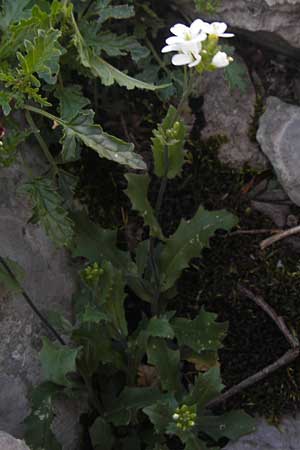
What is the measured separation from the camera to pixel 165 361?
2783 millimetres

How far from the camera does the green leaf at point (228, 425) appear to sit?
274 cm

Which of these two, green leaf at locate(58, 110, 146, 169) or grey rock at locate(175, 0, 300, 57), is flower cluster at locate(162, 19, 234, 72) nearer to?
green leaf at locate(58, 110, 146, 169)

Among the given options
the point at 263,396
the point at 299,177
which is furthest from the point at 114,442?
the point at 299,177

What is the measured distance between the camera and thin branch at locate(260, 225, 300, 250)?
318cm

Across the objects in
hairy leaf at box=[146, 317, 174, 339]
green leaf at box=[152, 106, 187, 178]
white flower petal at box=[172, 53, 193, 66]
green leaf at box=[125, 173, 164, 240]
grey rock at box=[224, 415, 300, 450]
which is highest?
white flower petal at box=[172, 53, 193, 66]

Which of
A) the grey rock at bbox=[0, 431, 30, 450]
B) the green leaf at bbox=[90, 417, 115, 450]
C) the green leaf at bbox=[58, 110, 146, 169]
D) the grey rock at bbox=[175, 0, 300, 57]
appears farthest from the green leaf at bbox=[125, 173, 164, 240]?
the grey rock at bbox=[0, 431, 30, 450]

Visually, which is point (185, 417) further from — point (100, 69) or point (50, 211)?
point (100, 69)

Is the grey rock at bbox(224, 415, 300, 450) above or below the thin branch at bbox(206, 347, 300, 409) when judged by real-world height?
below

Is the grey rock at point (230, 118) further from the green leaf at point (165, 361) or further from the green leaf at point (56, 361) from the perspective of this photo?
the green leaf at point (56, 361)

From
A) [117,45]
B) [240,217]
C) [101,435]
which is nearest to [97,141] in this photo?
[117,45]

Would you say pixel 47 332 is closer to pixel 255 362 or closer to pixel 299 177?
pixel 255 362

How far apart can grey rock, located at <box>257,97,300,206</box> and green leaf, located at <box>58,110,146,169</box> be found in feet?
2.62

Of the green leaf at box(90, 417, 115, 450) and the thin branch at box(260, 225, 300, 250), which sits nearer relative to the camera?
the green leaf at box(90, 417, 115, 450)

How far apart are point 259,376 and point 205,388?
0.33m
